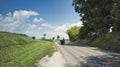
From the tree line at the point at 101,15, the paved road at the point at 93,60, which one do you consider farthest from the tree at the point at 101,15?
the paved road at the point at 93,60

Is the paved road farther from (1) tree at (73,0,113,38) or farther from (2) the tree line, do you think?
(1) tree at (73,0,113,38)

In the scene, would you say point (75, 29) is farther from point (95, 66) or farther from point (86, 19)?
point (95, 66)

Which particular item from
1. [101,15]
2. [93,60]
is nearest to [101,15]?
[101,15]

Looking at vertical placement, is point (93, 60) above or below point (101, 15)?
below

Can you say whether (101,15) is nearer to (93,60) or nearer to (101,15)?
(101,15)

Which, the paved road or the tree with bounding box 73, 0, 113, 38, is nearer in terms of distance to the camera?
the paved road

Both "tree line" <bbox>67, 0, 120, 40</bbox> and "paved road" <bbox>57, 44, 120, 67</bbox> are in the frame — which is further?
"tree line" <bbox>67, 0, 120, 40</bbox>

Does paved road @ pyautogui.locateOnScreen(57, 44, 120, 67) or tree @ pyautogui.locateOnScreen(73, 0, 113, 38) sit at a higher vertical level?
tree @ pyautogui.locateOnScreen(73, 0, 113, 38)

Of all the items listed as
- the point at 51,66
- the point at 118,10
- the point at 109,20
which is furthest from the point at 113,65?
the point at 109,20

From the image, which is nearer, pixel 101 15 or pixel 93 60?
pixel 93 60

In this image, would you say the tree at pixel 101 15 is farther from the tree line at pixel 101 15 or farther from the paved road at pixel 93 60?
the paved road at pixel 93 60

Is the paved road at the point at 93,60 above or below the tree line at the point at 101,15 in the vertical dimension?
below

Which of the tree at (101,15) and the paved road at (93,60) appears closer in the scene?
the paved road at (93,60)

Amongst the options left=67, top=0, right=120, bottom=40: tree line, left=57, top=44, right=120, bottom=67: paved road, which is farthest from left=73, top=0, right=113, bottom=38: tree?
left=57, top=44, right=120, bottom=67: paved road
